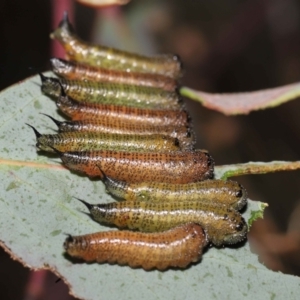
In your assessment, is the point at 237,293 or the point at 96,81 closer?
the point at 237,293

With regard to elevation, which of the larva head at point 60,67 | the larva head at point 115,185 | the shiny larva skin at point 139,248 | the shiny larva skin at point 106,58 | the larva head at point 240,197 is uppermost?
the shiny larva skin at point 106,58

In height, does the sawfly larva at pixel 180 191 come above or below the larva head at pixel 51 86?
below

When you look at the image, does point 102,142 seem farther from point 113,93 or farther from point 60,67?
point 60,67

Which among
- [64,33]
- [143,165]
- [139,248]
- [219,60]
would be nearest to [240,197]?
[143,165]

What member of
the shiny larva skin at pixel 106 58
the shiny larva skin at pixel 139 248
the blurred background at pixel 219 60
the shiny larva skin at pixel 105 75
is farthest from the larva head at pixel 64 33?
the shiny larva skin at pixel 139 248

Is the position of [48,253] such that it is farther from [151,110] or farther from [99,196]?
[151,110]

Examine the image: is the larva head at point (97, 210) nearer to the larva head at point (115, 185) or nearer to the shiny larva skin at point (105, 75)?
the larva head at point (115, 185)

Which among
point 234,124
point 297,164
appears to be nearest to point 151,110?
point 297,164
